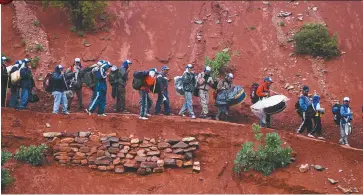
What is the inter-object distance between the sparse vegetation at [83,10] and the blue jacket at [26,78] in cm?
519

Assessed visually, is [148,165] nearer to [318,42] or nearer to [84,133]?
[84,133]

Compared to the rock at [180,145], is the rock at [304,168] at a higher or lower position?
lower

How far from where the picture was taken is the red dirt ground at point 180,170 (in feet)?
43.3

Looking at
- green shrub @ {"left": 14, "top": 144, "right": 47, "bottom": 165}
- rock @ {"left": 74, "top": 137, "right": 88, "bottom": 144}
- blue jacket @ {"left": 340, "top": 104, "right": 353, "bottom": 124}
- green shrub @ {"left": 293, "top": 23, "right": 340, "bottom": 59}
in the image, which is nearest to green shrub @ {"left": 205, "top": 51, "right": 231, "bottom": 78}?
green shrub @ {"left": 293, "top": 23, "right": 340, "bottom": 59}

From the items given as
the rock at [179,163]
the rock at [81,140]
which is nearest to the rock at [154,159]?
the rock at [179,163]

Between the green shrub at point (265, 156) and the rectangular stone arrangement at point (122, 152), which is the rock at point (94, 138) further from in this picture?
the green shrub at point (265, 156)

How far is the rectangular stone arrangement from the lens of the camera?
13695 mm

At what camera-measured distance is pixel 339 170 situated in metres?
13.7

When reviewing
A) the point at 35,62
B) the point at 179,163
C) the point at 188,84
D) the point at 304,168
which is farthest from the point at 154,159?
the point at 35,62

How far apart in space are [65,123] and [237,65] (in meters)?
6.25

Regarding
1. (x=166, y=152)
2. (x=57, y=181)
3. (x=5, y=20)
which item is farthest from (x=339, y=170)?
(x=5, y=20)

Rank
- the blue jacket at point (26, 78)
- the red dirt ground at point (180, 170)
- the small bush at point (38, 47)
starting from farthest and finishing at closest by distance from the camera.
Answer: the small bush at point (38, 47), the blue jacket at point (26, 78), the red dirt ground at point (180, 170)

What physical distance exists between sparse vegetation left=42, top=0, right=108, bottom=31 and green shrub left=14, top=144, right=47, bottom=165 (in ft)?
22.4

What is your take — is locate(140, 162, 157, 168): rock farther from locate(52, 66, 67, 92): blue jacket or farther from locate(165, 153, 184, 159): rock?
locate(52, 66, 67, 92): blue jacket
